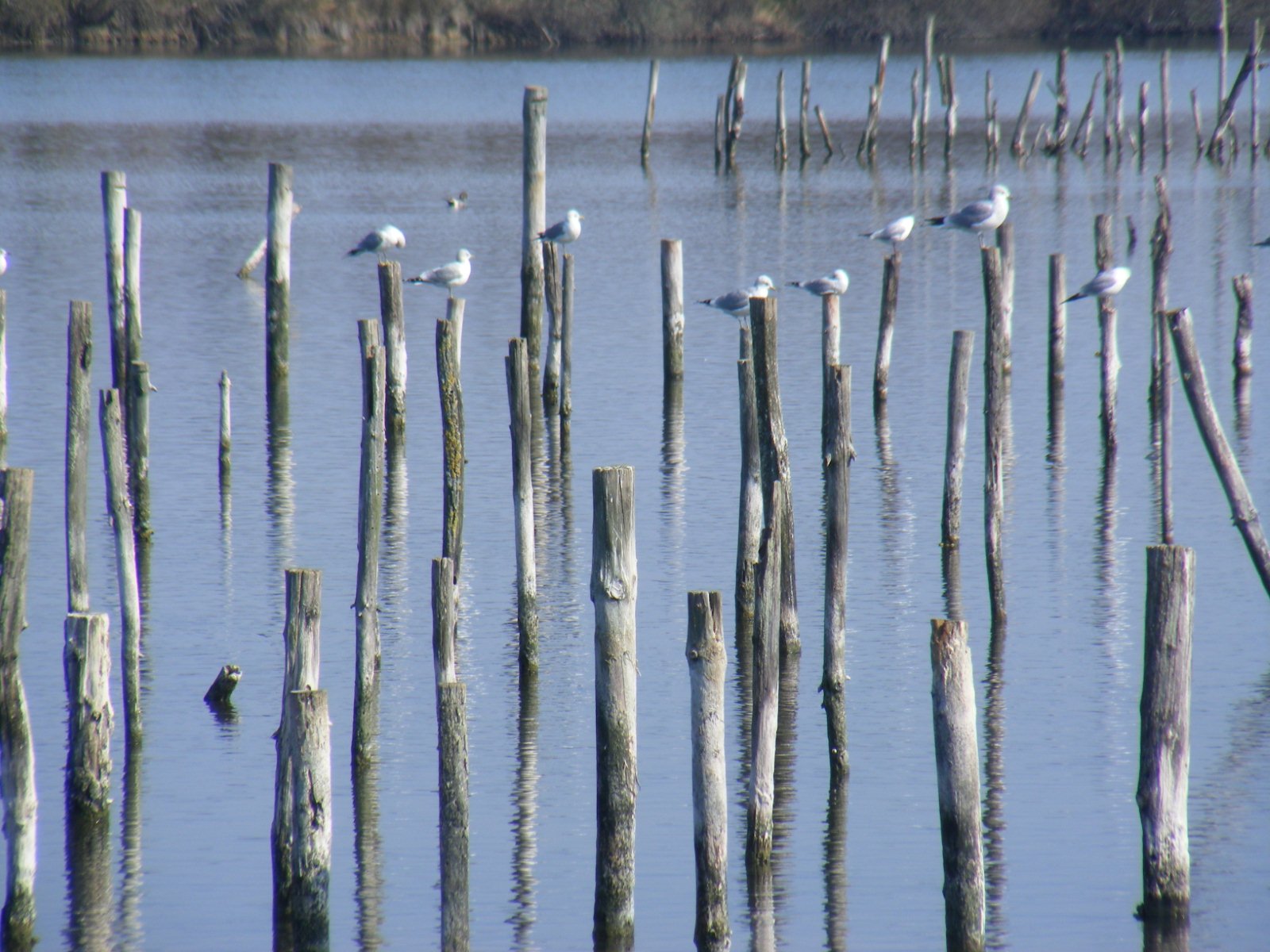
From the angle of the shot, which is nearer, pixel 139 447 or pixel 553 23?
pixel 139 447

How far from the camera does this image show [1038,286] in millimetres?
25422

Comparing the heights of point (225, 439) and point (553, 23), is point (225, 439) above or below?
below

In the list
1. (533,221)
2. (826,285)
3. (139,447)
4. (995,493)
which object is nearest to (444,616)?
(995,493)

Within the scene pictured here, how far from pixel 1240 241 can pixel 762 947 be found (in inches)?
936

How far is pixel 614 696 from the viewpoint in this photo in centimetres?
727

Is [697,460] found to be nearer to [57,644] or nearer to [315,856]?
[57,644]

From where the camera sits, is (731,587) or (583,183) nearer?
(731,587)

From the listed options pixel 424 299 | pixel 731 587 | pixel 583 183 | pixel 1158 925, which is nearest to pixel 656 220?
pixel 583 183

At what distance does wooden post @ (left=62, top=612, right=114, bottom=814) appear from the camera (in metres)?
8.03

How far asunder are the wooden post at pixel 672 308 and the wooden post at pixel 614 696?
9.95 m

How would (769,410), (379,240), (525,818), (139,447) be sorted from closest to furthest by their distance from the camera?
(525,818) → (769,410) → (139,447) → (379,240)

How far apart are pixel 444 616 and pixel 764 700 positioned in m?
1.52

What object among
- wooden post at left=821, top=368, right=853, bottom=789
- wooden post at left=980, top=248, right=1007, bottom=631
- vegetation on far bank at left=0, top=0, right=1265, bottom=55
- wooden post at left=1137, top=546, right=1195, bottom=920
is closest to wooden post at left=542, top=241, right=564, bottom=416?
wooden post at left=980, top=248, right=1007, bottom=631

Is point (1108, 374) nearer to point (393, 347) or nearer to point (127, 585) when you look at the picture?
point (393, 347)
